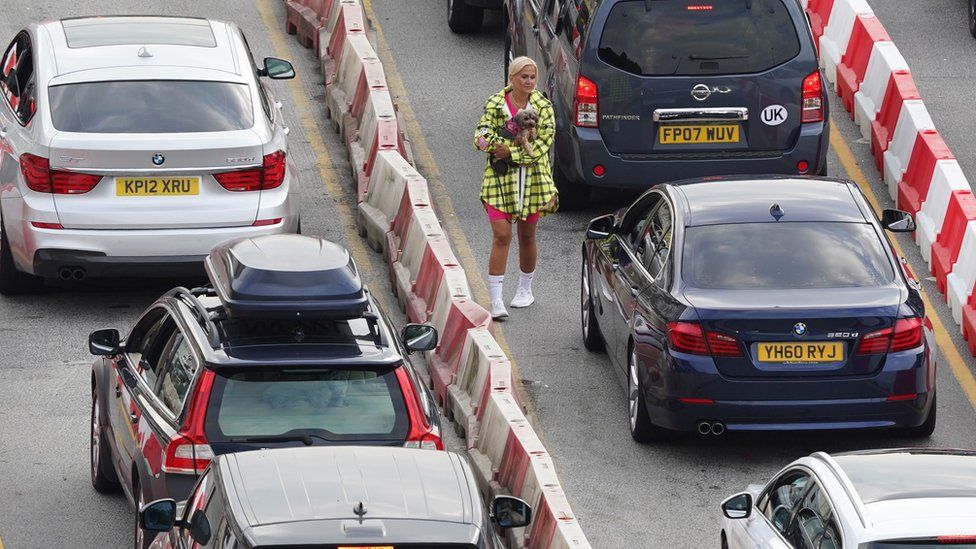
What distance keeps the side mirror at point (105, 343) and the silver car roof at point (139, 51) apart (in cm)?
410

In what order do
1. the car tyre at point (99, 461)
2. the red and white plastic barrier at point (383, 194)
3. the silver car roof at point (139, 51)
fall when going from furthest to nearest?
1. the red and white plastic barrier at point (383, 194)
2. the silver car roof at point (139, 51)
3. the car tyre at point (99, 461)

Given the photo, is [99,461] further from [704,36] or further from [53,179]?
[704,36]

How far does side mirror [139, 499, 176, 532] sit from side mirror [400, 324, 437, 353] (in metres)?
2.43

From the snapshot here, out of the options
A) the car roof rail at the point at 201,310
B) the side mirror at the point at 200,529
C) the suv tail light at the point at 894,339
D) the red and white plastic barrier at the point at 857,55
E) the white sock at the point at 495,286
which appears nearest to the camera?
the side mirror at the point at 200,529

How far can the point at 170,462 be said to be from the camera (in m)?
9.58

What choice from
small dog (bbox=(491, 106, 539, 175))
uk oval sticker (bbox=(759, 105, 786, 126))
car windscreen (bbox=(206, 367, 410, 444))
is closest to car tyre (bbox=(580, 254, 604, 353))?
small dog (bbox=(491, 106, 539, 175))

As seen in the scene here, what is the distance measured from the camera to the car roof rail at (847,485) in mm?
8367

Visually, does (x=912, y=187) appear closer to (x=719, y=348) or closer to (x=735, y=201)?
(x=735, y=201)

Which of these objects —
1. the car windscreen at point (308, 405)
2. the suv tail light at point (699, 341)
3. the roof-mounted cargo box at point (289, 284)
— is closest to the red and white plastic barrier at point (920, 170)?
the suv tail light at point (699, 341)

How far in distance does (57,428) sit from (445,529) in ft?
19.9

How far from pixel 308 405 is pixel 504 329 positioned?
523 centimetres

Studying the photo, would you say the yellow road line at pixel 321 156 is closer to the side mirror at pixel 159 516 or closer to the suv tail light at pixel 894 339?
the suv tail light at pixel 894 339

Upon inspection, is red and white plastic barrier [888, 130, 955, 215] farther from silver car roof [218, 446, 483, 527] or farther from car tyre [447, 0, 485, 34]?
silver car roof [218, 446, 483, 527]

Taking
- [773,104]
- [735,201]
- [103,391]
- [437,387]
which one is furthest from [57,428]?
[773,104]
